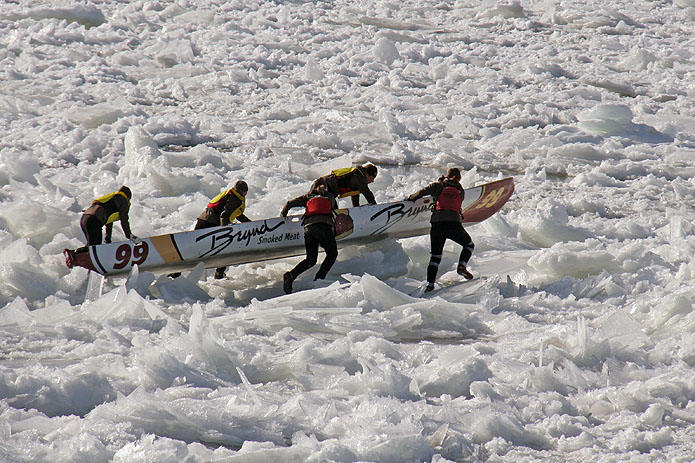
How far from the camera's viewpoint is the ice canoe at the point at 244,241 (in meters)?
7.66

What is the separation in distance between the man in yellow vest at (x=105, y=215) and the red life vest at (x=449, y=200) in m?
3.24

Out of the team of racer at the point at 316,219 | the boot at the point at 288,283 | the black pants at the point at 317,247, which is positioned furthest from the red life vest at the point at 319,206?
the boot at the point at 288,283

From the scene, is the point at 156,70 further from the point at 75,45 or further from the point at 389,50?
the point at 389,50

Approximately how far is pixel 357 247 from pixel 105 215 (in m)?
2.85

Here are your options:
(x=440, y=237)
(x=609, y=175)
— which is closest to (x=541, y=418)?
(x=440, y=237)

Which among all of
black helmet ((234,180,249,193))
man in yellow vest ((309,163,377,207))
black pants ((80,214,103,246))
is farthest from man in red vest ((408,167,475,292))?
black pants ((80,214,103,246))

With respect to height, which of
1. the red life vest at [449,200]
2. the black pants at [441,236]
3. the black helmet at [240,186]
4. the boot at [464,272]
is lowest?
the boot at [464,272]

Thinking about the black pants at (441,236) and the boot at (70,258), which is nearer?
the boot at (70,258)

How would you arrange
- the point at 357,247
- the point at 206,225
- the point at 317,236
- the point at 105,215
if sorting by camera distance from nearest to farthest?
the point at 317,236 → the point at 105,215 → the point at 206,225 → the point at 357,247

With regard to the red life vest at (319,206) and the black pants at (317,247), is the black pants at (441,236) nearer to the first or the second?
the black pants at (317,247)

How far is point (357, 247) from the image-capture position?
29.2 feet

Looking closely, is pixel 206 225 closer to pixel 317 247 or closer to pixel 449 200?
pixel 317 247

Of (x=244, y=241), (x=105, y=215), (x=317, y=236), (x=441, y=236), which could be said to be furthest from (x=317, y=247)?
(x=105, y=215)

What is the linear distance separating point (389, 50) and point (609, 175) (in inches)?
261
